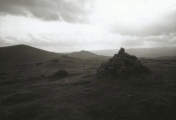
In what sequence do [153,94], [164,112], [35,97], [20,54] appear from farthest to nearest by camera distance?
[20,54] < [35,97] < [153,94] < [164,112]

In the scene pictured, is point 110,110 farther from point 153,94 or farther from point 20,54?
point 20,54

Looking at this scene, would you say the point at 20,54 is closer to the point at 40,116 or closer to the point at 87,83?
the point at 87,83

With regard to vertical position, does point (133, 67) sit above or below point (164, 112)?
above

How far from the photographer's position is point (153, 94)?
17.2 metres

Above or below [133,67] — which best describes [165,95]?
below

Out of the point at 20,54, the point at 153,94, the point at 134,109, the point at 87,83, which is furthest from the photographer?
the point at 20,54

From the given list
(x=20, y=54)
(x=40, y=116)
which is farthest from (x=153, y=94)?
(x=20, y=54)

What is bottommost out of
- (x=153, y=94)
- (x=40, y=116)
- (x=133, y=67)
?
(x=40, y=116)

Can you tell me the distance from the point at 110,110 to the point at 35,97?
10.3 meters

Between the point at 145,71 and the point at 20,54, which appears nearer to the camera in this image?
the point at 145,71

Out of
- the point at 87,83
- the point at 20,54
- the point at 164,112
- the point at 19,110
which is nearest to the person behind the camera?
the point at 164,112

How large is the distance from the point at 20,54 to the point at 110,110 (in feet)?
263

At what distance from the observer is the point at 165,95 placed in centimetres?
1664

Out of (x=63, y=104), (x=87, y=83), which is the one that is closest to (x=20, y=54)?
(x=87, y=83)
